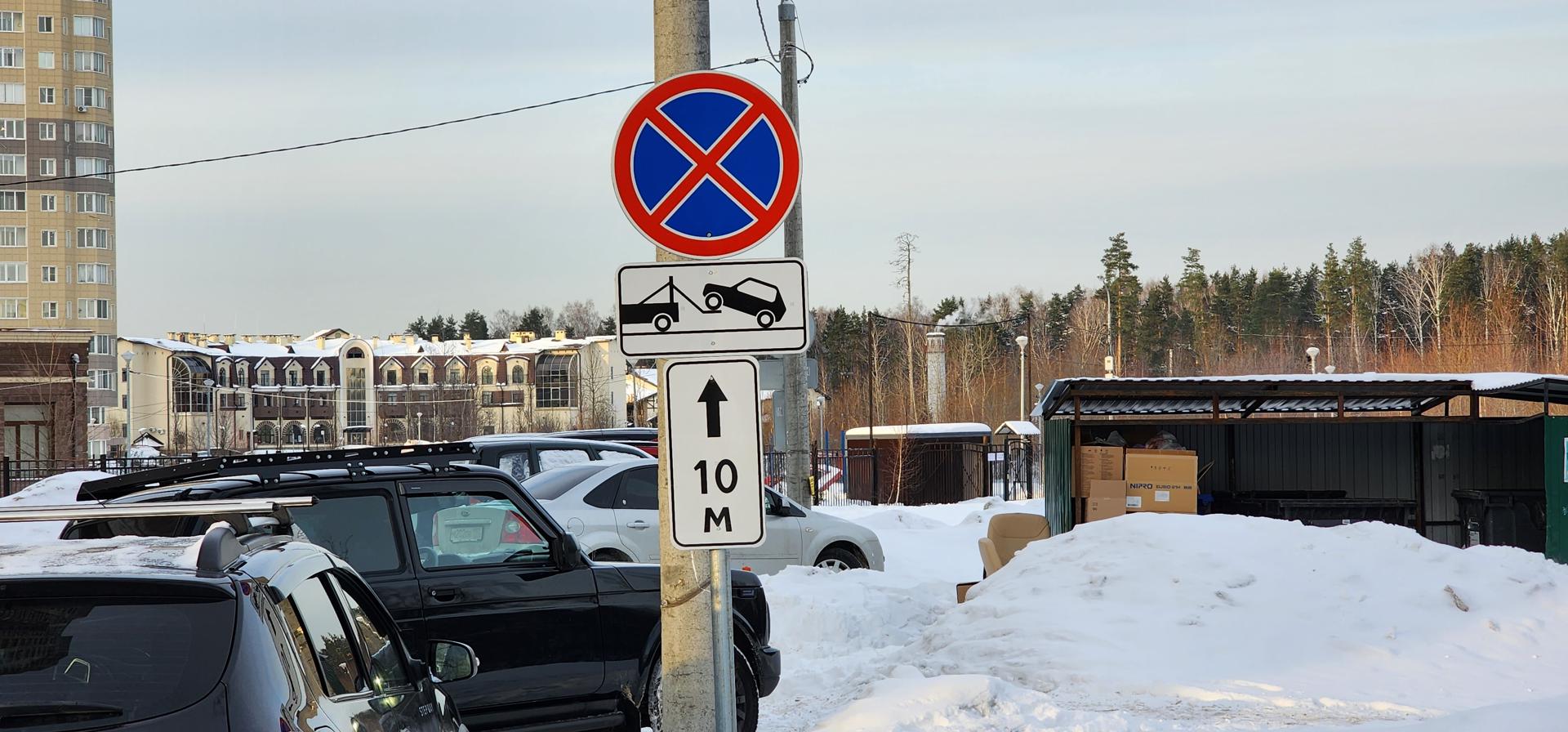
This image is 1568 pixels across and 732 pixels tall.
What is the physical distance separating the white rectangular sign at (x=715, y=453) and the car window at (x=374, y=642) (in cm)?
98

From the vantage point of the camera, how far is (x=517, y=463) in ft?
55.5

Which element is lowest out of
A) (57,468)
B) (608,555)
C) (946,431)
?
(57,468)

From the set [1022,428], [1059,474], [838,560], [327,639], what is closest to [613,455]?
[838,560]

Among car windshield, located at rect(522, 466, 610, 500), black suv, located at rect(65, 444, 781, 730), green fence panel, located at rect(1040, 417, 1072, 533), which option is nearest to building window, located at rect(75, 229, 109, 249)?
car windshield, located at rect(522, 466, 610, 500)

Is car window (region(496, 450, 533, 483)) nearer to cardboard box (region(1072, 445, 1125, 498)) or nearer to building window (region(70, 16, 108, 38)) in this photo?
cardboard box (region(1072, 445, 1125, 498))

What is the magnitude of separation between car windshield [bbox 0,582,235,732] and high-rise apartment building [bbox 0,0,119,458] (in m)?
98.3

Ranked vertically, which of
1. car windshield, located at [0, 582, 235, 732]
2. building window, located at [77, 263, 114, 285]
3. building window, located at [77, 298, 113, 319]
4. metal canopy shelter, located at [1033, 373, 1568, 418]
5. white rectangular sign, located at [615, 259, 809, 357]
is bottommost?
car windshield, located at [0, 582, 235, 732]

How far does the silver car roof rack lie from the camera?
128 inches

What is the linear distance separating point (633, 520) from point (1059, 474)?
5.87 meters

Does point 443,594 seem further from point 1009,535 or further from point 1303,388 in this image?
point 1303,388

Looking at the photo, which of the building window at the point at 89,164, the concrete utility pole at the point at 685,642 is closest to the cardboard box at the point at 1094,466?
the concrete utility pole at the point at 685,642

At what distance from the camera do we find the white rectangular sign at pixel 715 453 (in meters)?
4.59

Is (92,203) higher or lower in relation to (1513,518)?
higher

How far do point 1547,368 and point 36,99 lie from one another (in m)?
89.7
